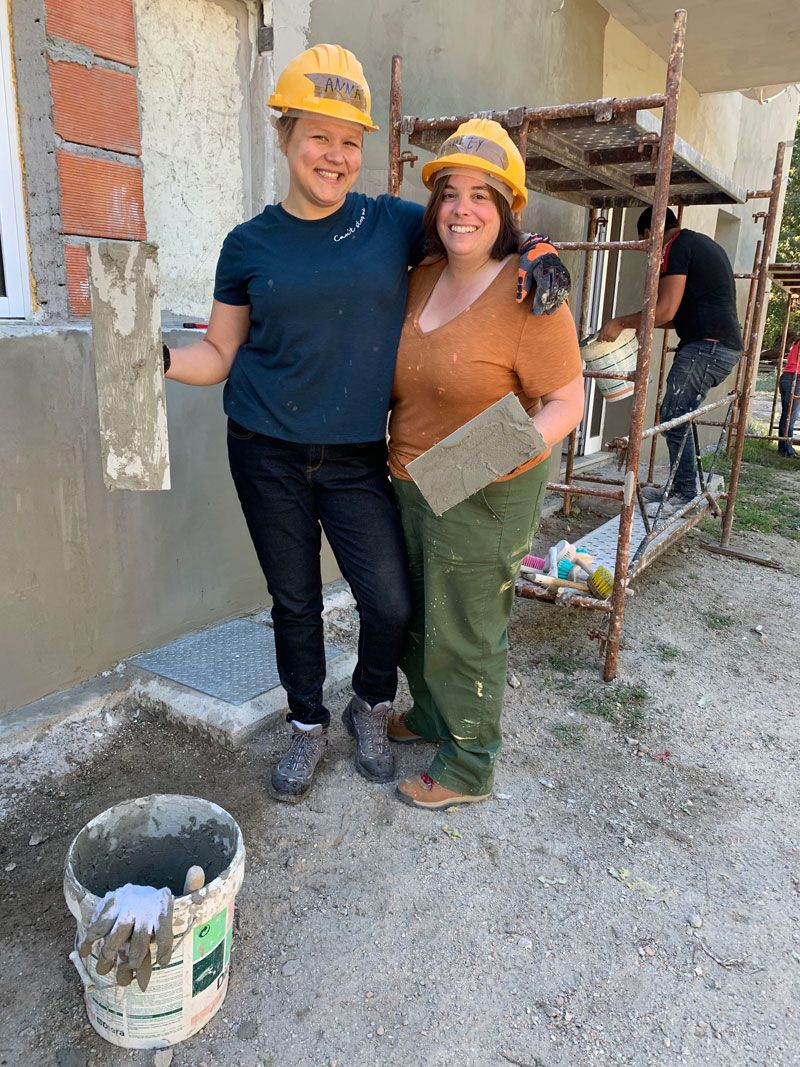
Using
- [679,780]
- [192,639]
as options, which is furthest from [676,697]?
[192,639]

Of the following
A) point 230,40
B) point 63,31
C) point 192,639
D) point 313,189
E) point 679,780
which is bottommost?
point 679,780

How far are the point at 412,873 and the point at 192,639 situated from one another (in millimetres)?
1592

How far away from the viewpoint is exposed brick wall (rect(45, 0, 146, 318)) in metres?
2.52

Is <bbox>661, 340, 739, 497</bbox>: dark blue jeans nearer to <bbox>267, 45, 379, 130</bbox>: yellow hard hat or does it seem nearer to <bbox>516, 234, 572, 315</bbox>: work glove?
Result: <bbox>516, 234, 572, 315</bbox>: work glove

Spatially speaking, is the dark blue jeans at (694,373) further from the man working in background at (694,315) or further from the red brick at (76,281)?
the red brick at (76,281)

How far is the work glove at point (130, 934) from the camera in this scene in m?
1.52

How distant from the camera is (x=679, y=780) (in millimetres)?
2896

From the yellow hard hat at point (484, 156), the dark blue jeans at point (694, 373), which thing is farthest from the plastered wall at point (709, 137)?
the yellow hard hat at point (484, 156)

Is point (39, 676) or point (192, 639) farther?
point (192, 639)

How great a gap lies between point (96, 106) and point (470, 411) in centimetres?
173

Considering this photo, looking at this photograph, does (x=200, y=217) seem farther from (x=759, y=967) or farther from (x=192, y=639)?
(x=759, y=967)

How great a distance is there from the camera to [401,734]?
2.95m

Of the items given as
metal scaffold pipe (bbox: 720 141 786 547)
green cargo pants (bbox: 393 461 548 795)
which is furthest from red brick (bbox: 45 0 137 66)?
metal scaffold pipe (bbox: 720 141 786 547)

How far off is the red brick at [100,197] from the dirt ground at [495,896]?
1841 millimetres
